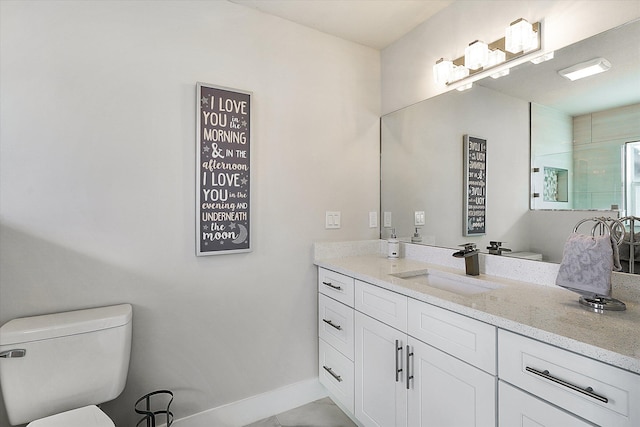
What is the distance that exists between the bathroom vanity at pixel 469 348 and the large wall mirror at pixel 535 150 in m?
0.20

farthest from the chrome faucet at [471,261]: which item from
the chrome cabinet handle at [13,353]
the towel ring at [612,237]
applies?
the chrome cabinet handle at [13,353]

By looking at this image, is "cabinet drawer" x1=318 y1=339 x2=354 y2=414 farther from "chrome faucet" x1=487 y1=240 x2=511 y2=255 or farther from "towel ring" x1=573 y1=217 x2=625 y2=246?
"towel ring" x1=573 y1=217 x2=625 y2=246

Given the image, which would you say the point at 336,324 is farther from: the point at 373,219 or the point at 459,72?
the point at 459,72

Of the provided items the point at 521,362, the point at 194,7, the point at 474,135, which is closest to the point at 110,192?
the point at 194,7

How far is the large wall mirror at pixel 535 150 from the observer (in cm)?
123

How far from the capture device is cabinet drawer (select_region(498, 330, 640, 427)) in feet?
2.51

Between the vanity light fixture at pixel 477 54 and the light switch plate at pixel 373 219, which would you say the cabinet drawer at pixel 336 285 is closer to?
the light switch plate at pixel 373 219

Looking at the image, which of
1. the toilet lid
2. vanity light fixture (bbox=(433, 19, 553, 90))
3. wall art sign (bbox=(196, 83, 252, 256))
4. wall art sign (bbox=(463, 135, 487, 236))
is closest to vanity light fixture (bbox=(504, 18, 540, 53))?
vanity light fixture (bbox=(433, 19, 553, 90))

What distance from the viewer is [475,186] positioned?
177cm

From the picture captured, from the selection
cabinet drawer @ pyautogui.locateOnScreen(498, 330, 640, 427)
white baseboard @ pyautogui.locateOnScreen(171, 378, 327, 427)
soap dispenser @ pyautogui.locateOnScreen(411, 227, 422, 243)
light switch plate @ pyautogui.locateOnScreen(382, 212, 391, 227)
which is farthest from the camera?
light switch plate @ pyautogui.locateOnScreen(382, 212, 391, 227)

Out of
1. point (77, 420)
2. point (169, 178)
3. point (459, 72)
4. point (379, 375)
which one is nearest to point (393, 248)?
point (379, 375)

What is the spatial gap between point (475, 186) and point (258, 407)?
1.78 metres

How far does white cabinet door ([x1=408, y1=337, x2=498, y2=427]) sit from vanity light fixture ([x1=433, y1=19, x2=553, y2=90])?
54.5 inches

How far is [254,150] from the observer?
187 centimetres
